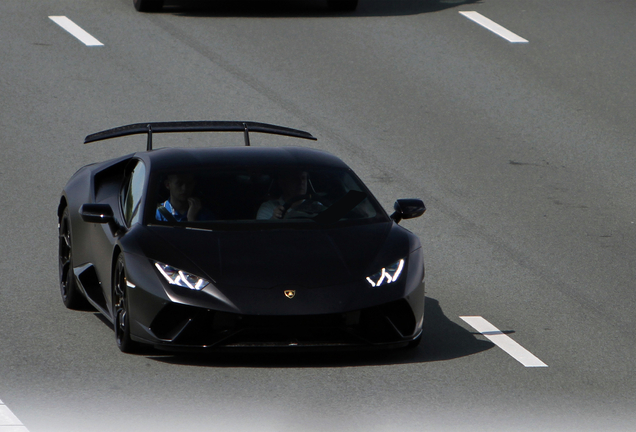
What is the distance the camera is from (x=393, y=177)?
12609mm

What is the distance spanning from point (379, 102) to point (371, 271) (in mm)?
8192

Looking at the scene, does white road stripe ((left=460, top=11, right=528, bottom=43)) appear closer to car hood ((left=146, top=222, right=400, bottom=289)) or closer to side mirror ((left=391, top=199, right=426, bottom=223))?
side mirror ((left=391, top=199, right=426, bottom=223))

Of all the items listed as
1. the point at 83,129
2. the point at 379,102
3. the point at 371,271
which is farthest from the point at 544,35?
the point at 371,271

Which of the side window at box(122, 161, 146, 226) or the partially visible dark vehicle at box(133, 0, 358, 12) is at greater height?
the side window at box(122, 161, 146, 226)

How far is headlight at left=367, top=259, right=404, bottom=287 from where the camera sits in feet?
22.7

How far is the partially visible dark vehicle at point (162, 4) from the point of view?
727 inches

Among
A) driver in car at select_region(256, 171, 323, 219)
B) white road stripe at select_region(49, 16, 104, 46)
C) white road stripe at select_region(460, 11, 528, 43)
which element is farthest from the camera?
white road stripe at select_region(460, 11, 528, 43)

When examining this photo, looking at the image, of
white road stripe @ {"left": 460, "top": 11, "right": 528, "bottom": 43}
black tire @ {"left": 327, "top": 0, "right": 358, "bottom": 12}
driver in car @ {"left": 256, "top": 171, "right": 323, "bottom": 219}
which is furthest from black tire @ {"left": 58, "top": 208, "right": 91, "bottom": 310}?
black tire @ {"left": 327, "top": 0, "right": 358, "bottom": 12}

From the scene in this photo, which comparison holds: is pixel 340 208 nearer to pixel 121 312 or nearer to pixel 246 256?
pixel 246 256

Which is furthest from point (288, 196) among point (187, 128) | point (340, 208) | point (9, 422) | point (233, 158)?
point (9, 422)

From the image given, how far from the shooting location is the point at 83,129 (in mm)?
13766

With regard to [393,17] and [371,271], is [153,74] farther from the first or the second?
[371,271]

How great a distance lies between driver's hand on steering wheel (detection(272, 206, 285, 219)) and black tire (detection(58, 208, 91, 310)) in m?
1.67

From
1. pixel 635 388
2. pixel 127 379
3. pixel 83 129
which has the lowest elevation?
pixel 83 129
